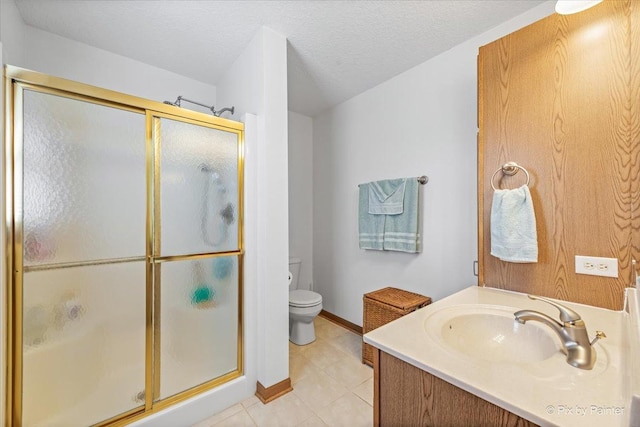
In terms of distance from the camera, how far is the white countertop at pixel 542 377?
0.54 m

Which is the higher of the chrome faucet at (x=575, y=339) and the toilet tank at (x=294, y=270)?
the chrome faucet at (x=575, y=339)

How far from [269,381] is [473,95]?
2.35 metres

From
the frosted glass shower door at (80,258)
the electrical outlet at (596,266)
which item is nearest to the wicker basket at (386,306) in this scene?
the electrical outlet at (596,266)

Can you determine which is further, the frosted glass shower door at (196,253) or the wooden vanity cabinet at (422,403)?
the frosted glass shower door at (196,253)

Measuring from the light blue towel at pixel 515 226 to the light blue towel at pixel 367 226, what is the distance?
107 cm

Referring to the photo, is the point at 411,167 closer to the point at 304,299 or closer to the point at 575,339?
the point at 304,299

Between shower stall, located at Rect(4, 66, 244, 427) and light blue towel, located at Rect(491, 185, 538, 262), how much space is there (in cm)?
147

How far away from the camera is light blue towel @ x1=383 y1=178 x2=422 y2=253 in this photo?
210cm

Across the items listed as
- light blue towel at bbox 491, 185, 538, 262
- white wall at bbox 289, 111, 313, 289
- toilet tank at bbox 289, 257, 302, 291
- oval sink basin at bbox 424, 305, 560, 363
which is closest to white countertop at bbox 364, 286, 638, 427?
oval sink basin at bbox 424, 305, 560, 363

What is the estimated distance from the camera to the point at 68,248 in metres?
1.21

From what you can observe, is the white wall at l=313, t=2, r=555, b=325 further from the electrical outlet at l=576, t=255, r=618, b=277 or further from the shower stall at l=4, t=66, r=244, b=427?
the shower stall at l=4, t=66, r=244, b=427

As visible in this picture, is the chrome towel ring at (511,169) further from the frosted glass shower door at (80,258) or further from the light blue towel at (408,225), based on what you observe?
the frosted glass shower door at (80,258)

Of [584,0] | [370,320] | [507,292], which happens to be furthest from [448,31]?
[370,320]

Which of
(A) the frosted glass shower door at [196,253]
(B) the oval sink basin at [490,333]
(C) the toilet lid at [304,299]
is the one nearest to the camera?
(B) the oval sink basin at [490,333]
